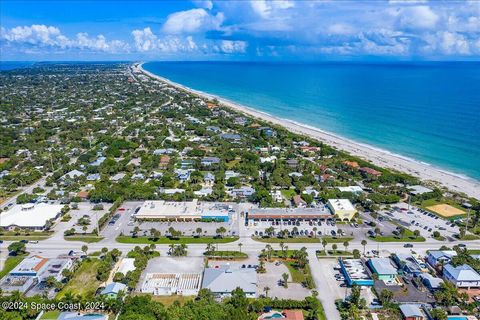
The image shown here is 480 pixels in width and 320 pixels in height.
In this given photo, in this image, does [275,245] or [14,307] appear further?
[275,245]

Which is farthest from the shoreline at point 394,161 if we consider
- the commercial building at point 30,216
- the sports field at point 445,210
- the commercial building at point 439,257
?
the commercial building at point 30,216

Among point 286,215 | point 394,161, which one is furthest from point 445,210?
point 286,215

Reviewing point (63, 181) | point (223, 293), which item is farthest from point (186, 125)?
point (223, 293)

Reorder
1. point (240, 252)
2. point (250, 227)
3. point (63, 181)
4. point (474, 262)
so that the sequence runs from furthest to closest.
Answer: point (63, 181) < point (250, 227) < point (240, 252) < point (474, 262)

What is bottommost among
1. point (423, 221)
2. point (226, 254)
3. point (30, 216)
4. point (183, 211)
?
point (423, 221)

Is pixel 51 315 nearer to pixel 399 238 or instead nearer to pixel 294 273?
pixel 294 273

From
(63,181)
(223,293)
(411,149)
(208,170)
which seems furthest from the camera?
(411,149)

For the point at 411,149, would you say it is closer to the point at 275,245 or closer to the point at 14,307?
the point at 275,245

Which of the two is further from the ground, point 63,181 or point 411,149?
point 63,181
